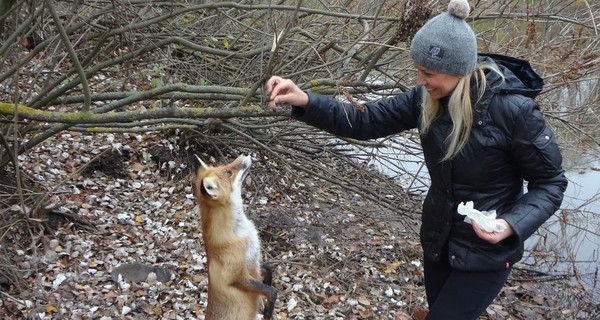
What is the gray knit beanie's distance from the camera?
280cm

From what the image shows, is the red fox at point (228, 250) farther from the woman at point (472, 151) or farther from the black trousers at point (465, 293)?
the black trousers at point (465, 293)

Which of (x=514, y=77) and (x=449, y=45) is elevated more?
(x=449, y=45)

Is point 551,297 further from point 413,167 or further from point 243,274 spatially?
point 243,274

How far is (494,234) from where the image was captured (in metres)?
2.71

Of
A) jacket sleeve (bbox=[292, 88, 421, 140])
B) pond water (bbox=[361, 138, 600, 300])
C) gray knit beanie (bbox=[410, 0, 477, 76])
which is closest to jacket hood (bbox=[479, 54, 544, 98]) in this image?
gray knit beanie (bbox=[410, 0, 477, 76])

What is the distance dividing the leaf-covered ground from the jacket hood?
2.01 metres

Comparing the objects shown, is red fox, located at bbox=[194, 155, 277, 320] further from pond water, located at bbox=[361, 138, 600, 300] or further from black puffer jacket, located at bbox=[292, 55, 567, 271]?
pond water, located at bbox=[361, 138, 600, 300]

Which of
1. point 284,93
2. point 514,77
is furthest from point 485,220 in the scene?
point 284,93

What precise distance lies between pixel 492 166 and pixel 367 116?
0.79m

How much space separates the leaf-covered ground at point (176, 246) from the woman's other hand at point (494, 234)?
1756 mm

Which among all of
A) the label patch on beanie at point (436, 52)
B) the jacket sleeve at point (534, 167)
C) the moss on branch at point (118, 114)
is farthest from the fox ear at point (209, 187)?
the jacket sleeve at point (534, 167)

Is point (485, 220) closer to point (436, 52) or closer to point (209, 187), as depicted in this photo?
point (436, 52)

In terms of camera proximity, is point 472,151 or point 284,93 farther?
point 284,93

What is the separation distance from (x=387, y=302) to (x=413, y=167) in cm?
235
